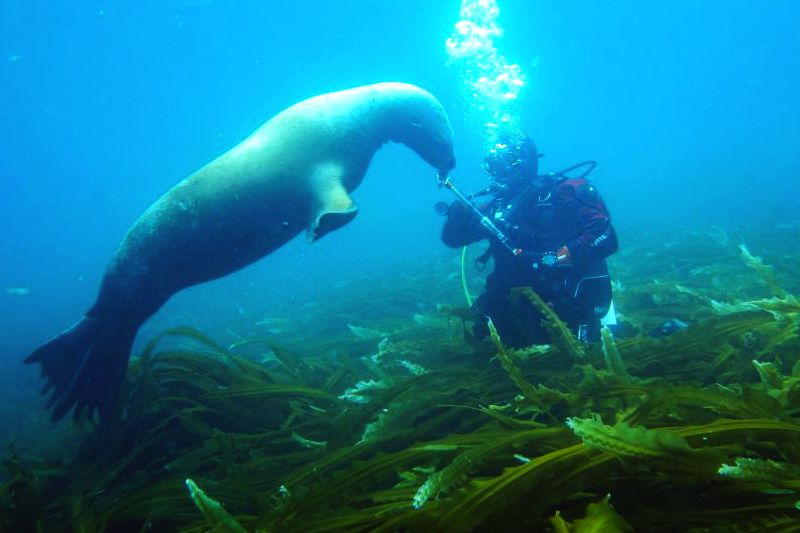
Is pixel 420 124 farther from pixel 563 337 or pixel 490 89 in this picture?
pixel 490 89

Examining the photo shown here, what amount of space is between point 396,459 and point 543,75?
77150mm

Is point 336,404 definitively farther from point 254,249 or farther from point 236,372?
point 254,249

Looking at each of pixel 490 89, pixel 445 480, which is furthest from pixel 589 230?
pixel 490 89

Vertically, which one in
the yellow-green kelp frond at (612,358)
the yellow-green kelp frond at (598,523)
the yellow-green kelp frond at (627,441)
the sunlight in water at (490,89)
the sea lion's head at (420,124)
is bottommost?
the yellow-green kelp frond at (612,358)

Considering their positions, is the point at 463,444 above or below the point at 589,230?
below

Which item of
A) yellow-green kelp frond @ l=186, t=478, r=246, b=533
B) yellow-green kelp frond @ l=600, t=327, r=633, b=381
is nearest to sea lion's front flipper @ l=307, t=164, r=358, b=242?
yellow-green kelp frond @ l=600, t=327, r=633, b=381

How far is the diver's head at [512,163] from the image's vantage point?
4148mm

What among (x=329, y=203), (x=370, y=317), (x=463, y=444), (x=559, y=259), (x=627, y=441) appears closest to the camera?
(x=627, y=441)

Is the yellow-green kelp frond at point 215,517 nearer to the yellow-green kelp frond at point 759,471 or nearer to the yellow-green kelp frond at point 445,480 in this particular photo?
the yellow-green kelp frond at point 445,480

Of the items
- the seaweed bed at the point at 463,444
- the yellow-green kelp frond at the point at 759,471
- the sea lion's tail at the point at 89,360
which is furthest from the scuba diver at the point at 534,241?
the sea lion's tail at the point at 89,360

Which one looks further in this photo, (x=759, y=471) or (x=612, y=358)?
(x=612, y=358)

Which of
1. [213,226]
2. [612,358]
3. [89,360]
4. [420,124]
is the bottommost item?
[612,358]

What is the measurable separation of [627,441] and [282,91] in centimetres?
5811

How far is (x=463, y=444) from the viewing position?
1755 millimetres
